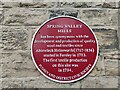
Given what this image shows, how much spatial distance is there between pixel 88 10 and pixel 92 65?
1.73 ft

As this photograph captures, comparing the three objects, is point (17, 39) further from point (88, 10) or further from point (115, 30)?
point (115, 30)

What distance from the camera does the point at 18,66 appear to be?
2543 millimetres

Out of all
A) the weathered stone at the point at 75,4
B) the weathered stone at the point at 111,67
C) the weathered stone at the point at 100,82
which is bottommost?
the weathered stone at the point at 100,82

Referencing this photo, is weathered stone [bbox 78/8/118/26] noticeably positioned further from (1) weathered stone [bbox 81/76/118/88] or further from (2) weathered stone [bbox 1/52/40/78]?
(2) weathered stone [bbox 1/52/40/78]

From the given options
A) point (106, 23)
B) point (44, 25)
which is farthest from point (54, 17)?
point (106, 23)

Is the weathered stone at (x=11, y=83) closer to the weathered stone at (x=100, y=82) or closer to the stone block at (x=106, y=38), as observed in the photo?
the weathered stone at (x=100, y=82)

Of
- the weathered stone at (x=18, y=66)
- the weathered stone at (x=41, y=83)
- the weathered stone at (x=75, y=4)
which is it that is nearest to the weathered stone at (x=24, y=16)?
the weathered stone at (x=75, y=4)

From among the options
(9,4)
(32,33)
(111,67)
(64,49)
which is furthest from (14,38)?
(111,67)

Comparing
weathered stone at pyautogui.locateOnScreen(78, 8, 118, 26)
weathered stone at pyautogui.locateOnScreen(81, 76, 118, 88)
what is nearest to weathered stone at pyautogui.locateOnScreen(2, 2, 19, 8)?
weathered stone at pyautogui.locateOnScreen(78, 8, 118, 26)

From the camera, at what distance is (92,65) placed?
2.54m

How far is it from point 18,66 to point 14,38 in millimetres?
263

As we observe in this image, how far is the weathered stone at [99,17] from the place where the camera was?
2.64 m

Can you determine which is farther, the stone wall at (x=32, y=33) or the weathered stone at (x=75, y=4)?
the weathered stone at (x=75, y=4)

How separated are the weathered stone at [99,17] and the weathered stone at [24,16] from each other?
37 cm
